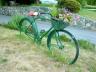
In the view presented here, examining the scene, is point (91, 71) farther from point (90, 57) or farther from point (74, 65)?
point (90, 57)

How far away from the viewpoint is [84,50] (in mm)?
9188

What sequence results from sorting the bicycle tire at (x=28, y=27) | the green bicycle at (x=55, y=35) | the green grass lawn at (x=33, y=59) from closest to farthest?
the green grass lawn at (x=33, y=59) < the green bicycle at (x=55, y=35) < the bicycle tire at (x=28, y=27)

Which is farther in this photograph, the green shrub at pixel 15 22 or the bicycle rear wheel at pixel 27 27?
the green shrub at pixel 15 22

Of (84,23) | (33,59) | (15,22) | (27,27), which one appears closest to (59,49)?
(33,59)

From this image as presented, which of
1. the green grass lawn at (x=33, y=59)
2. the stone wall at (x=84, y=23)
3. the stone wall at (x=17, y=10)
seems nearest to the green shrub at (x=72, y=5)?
the stone wall at (x=17, y=10)

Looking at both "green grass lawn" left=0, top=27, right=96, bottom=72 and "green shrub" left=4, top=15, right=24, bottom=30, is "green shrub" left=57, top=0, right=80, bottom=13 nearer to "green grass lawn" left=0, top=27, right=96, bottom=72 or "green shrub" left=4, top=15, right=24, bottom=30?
"green shrub" left=4, top=15, right=24, bottom=30

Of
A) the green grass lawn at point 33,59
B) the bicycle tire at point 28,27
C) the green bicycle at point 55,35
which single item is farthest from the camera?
the bicycle tire at point 28,27

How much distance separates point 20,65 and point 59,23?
137 cm

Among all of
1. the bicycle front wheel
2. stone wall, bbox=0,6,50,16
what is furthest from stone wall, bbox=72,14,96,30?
the bicycle front wheel

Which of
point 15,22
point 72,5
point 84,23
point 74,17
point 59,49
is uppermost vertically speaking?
point 59,49

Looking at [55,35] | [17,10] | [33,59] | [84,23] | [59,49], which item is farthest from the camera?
[17,10]

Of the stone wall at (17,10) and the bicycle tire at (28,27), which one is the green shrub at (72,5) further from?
the bicycle tire at (28,27)

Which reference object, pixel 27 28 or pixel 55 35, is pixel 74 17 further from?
pixel 55 35

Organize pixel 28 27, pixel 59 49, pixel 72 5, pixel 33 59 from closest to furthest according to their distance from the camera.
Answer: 1. pixel 33 59
2. pixel 59 49
3. pixel 28 27
4. pixel 72 5
